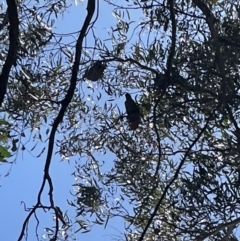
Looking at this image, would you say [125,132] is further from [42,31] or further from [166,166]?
[42,31]

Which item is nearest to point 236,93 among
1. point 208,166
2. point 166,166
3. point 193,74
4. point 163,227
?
point 193,74

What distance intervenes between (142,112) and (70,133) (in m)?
0.73

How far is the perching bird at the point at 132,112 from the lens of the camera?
3885mm

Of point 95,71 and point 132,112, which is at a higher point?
point 95,71

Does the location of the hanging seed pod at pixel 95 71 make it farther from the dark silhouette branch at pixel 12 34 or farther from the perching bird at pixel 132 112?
the dark silhouette branch at pixel 12 34

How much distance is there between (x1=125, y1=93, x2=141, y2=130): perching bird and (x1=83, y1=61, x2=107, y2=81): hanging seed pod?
0.27 m

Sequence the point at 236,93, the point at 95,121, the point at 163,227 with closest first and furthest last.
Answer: the point at 236,93 < the point at 163,227 < the point at 95,121

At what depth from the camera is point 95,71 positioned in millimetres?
3973

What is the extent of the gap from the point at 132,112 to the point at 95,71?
1.28 ft

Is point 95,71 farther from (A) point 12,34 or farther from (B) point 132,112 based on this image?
(A) point 12,34

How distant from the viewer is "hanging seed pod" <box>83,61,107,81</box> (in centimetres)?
396

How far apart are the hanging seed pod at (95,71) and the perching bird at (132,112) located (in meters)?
0.27

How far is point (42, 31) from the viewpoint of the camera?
392 cm

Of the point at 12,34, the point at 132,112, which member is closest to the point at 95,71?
the point at 132,112
